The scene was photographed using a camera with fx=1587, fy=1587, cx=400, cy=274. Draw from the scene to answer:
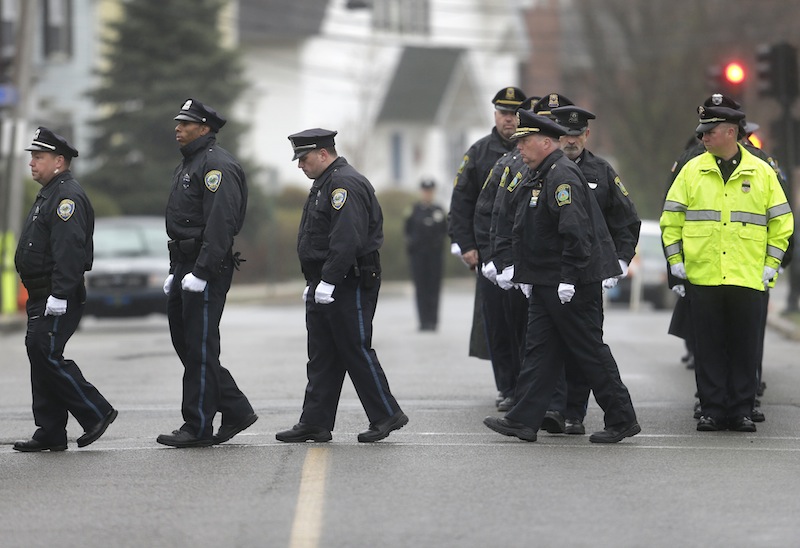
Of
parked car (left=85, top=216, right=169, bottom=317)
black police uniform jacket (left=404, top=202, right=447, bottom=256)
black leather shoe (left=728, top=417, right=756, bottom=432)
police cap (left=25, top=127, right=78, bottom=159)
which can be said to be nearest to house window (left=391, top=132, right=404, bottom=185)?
parked car (left=85, top=216, right=169, bottom=317)

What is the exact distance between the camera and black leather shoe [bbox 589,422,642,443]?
367 inches

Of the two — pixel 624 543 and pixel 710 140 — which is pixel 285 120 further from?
pixel 624 543

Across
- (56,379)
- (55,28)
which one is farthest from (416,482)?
(55,28)

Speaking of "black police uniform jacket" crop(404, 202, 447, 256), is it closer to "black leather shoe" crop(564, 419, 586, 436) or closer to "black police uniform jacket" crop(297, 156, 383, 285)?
"black leather shoe" crop(564, 419, 586, 436)

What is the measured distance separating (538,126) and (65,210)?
279 cm

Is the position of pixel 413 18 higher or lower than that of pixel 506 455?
higher

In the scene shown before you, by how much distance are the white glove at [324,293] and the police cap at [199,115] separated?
116cm

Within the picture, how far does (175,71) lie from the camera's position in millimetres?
34688

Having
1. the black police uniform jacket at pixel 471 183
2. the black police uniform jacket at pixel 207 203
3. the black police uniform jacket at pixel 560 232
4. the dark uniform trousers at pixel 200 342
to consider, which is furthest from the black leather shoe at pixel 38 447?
the black police uniform jacket at pixel 471 183

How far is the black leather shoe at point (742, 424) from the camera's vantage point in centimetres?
986

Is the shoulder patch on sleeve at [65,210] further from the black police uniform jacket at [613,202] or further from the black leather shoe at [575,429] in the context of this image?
the black leather shoe at [575,429]

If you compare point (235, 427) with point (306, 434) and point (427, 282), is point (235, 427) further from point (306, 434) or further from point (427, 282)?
point (427, 282)

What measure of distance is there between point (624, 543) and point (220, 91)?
29.3 metres

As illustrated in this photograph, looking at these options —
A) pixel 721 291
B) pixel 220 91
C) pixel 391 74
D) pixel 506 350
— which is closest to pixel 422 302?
pixel 506 350
